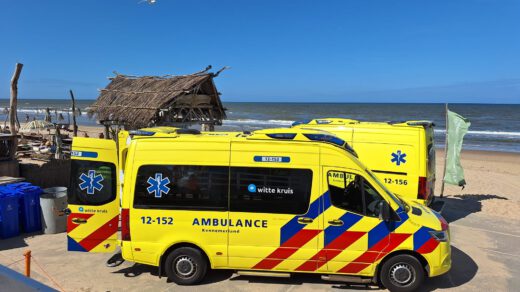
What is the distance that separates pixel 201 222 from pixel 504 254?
19.6 ft

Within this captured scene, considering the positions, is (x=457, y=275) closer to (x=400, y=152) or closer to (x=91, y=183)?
(x=400, y=152)

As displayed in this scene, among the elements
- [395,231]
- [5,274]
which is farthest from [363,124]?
[5,274]

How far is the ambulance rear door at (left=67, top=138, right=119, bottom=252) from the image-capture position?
6.31m

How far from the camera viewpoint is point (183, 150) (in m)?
5.82

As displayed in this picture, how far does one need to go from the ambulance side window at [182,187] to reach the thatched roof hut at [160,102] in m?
5.80

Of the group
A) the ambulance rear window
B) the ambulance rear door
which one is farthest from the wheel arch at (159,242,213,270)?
the ambulance rear window

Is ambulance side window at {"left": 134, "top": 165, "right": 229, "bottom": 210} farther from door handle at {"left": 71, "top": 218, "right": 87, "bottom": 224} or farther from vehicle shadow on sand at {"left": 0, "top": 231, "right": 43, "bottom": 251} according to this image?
vehicle shadow on sand at {"left": 0, "top": 231, "right": 43, "bottom": 251}

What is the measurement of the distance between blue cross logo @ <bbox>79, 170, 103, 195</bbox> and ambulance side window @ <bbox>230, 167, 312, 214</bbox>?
227 centimetres

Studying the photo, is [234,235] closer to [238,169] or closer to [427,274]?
[238,169]

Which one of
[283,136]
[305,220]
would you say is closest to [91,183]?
[283,136]

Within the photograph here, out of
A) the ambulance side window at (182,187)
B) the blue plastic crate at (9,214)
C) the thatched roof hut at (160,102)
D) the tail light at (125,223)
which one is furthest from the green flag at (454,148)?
the blue plastic crate at (9,214)

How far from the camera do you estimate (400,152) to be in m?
8.34

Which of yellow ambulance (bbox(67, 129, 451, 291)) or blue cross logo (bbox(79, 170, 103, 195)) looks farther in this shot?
blue cross logo (bbox(79, 170, 103, 195))

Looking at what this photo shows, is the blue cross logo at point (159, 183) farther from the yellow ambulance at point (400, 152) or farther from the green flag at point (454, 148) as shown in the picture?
the green flag at point (454, 148)
